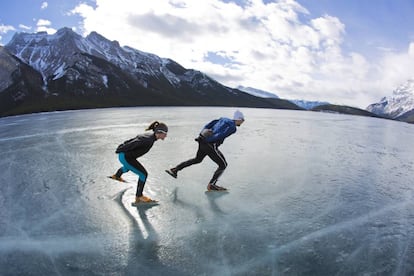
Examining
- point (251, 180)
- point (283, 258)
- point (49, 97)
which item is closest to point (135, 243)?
point (283, 258)

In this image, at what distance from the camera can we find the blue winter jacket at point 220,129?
905 cm

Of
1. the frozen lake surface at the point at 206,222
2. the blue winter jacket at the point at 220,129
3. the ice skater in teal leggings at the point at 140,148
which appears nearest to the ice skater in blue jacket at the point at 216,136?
the blue winter jacket at the point at 220,129

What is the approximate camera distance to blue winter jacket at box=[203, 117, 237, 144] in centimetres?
905

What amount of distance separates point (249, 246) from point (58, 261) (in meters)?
3.26

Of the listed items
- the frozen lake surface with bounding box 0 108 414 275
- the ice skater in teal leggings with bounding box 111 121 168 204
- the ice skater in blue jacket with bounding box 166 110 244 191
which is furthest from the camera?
the ice skater in blue jacket with bounding box 166 110 244 191

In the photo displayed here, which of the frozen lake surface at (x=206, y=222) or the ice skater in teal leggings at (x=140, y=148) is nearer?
the frozen lake surface at (x=206, y=222)

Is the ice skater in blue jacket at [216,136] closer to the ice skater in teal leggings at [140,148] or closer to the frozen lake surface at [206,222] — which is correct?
the frozen lake surface at [206,222]

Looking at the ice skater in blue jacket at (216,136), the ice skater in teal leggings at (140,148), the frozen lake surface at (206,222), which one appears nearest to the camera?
the frozen lake surface at (206,222)

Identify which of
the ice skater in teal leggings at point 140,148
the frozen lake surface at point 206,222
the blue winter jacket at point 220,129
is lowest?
the frozen lake surface at point 206,222

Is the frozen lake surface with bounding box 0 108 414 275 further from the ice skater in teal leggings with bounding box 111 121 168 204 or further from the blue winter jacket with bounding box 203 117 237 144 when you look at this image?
the blue winter jacket with bounding box 203 117 237 144

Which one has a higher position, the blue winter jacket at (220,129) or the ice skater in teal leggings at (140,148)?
the blue winter jacket at (220,129)

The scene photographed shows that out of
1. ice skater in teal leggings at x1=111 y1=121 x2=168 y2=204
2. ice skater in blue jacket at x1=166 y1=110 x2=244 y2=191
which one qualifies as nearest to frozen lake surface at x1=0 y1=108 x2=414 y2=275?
ice skater in teal leggings at x1=111 y1=121 x2=168 y2=204

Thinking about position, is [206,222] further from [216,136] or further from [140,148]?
[216,136]

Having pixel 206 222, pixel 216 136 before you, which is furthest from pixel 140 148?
pixel 206 222
